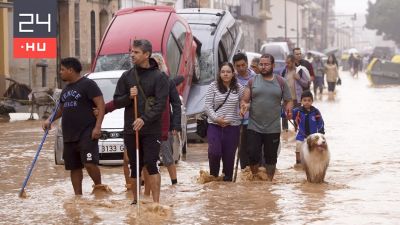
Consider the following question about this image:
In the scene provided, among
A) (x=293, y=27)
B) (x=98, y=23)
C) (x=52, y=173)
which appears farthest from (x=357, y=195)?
(x=293, y=27)

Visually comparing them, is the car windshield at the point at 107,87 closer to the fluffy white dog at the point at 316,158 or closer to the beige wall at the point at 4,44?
the fluffy white dog at the point at 316,158

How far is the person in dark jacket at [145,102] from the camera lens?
1118cm

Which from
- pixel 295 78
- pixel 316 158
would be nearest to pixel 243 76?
pixel 316 158

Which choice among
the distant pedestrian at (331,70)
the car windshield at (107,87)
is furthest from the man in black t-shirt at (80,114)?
the distant pedestrian at (331,70)

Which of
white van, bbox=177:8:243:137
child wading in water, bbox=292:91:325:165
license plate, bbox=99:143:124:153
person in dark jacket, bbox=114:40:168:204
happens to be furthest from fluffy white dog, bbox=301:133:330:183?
white van, bbox=177:8:243:137

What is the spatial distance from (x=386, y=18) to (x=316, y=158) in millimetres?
149107

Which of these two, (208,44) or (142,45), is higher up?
(142,45)

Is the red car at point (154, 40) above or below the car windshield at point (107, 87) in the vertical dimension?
above

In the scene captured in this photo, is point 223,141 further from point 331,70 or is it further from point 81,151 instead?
point 331,70

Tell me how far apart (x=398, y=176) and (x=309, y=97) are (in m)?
1.70

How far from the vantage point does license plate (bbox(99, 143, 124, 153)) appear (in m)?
16.6

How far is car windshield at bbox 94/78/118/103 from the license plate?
1.54 metres

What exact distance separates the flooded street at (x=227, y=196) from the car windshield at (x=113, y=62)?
2.39 m

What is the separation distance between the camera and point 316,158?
13.8m
